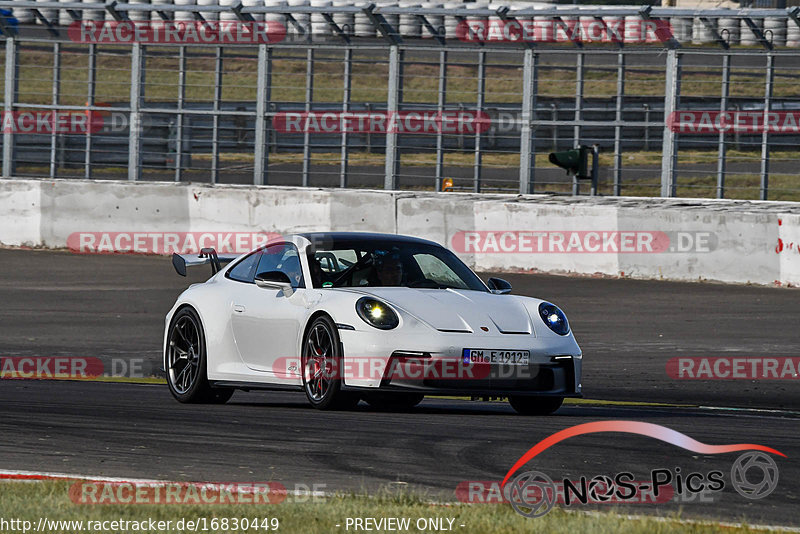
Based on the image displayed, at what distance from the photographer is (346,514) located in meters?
5.78

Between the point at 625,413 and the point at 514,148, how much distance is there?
15.8 metres

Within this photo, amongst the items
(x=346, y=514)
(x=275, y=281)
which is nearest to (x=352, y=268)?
(x=275, y=281)

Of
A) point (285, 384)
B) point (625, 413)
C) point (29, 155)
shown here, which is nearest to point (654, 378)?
point (625, 413)

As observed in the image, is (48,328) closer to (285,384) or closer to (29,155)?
(285,384)

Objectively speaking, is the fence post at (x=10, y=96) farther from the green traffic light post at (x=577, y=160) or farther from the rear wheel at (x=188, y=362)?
the rear wheel at (x=188, y=362)

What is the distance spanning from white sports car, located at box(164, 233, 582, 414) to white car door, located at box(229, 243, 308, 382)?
10 millimetres

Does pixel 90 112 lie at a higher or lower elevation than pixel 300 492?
higher

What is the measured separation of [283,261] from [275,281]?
1.38 ft

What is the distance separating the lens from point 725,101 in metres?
19.5

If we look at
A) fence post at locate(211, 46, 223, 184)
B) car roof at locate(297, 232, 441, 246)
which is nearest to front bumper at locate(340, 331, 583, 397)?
car roof at locate(297, 232, 441, 246)

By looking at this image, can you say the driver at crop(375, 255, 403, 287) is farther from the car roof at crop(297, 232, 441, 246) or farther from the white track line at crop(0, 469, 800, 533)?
the white track line at crop(0, 469, 800, 533)

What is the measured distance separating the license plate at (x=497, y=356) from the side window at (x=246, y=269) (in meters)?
2.08

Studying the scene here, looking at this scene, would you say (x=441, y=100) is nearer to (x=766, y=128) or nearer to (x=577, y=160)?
(x=577, y=160)

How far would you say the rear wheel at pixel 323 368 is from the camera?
946 centimetres
